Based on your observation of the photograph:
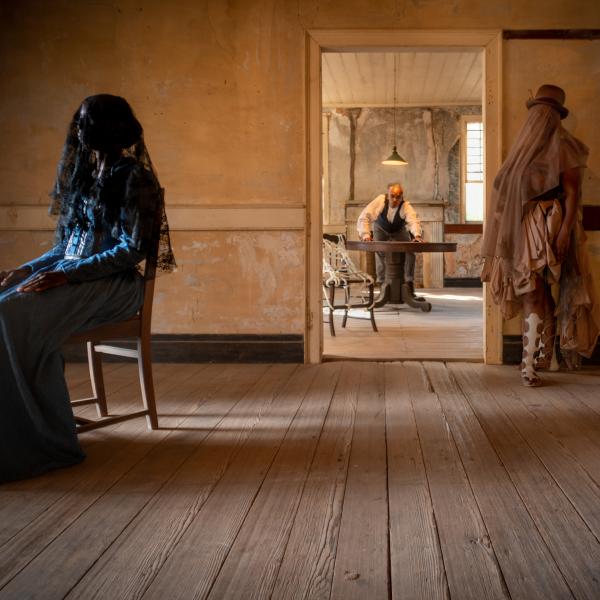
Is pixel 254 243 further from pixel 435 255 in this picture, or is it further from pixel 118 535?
pixel 435 255

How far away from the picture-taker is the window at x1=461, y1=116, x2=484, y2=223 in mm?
12953

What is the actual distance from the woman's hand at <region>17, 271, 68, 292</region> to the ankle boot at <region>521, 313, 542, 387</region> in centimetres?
270

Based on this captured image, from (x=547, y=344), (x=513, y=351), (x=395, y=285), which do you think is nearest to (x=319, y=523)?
(x=547, y=344)

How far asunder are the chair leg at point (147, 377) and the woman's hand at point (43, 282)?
492 mm

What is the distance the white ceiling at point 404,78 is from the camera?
9898mm

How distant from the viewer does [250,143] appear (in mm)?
5004

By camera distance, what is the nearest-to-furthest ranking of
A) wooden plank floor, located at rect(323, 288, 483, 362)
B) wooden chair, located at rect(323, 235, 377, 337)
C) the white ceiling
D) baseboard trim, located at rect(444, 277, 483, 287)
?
wooden plank floor, located at rect(323, 288, 483, 362)
wooden chair, located at rect(323, 235, 377, 337)
the white ceiling
baseboard trim, located at rect(444, 277, 483, 287)

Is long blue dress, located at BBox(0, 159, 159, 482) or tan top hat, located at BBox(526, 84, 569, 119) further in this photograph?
tan top hat, located at BBox(526, 84, 569, 119)

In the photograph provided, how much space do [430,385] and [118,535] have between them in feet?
8.36

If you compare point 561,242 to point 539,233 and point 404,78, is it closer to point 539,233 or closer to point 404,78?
point 539,233

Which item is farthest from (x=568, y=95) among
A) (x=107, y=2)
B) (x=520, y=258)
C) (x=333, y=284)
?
(x=107, y=2)

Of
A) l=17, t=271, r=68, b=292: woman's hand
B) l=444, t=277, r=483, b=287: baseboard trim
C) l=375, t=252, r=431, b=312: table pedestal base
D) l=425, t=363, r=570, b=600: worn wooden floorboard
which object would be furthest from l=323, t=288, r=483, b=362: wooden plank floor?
l=444, t=277, r=483, b=287: baseboard trim

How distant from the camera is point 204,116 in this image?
5.02m

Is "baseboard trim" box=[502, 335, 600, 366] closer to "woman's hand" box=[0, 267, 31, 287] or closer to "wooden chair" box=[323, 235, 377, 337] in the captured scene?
"wooden chair" box=[323, 235, 377, 337]
